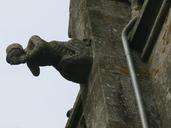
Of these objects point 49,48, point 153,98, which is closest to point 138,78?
point 153,98

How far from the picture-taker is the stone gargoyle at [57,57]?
9477mm

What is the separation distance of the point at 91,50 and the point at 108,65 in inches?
14.7

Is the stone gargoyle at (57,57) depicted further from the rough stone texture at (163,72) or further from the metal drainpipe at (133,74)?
the rough stone texture at (163,72)

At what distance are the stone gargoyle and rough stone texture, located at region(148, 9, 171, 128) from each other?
73 centimetres

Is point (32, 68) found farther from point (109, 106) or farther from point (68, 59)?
point (109, 106)

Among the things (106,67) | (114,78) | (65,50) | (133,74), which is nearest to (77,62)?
(65,50)

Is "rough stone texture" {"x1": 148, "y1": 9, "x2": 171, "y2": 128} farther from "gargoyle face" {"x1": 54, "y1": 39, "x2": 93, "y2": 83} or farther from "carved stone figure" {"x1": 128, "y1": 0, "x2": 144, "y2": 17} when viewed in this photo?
"carved stone figure" {"x1": 128, "y1": 0, "x2": 144, "y2": 17}

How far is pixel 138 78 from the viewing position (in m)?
9.18

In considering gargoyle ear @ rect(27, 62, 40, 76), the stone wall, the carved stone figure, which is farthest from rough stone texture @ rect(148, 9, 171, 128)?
gargoyle ear @ rect(27, 62, 40, 76)

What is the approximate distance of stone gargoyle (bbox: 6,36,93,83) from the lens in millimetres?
9477

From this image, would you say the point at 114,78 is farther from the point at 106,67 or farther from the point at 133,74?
the point at 133,74

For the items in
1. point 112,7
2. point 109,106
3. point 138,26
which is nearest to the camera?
point 109,106

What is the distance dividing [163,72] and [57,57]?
130 cm

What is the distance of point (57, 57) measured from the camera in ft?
31.4
